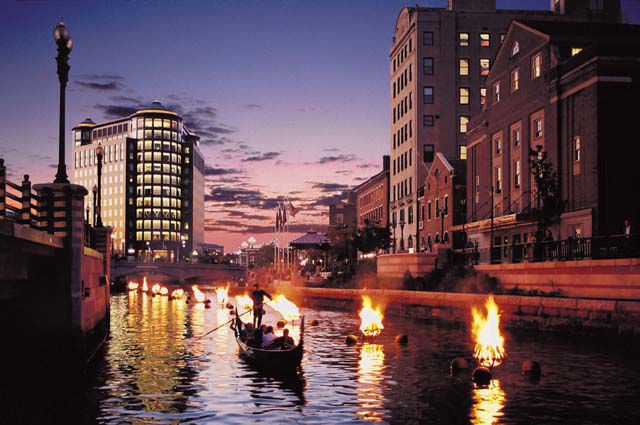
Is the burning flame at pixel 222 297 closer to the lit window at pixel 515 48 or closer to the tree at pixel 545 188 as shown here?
the tree at pixel 545 188

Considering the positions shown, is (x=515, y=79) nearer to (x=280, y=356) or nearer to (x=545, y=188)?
(x=545, y=188)

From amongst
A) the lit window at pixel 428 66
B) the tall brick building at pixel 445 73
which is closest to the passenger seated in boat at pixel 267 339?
the tall brick building at pixel 445 73

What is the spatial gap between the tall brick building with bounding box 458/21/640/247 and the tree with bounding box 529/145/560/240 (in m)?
0.46

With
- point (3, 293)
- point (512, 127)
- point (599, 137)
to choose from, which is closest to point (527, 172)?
point (512, 127)

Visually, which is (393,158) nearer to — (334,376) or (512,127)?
(512,127)

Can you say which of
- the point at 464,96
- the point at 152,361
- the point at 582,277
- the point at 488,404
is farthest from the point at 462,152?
the point at 488,404

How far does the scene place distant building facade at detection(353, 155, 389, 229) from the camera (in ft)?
355

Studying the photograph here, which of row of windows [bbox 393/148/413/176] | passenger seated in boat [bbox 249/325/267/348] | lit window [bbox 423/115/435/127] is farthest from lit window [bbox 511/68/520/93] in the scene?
passenger seated in boat [bbox 249/325/267/348]

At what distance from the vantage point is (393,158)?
102m

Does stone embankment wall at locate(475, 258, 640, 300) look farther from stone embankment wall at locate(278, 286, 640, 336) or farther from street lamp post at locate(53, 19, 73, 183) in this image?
street lamp post at locate(53, 19, 73, 183)

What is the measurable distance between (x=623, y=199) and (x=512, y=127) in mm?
15516

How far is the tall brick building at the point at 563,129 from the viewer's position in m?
45.9

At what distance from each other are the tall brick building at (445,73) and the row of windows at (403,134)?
363 millimetres

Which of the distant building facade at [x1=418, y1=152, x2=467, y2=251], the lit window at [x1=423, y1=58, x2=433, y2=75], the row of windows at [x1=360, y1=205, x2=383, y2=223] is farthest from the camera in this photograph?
the row of windows at [x1=360, y1=205, x2=383, y2=223]
